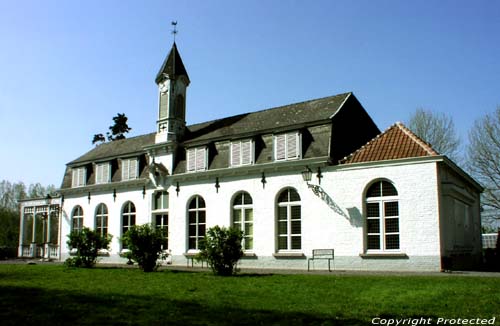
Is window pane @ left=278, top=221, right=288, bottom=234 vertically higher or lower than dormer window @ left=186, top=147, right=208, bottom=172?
lower

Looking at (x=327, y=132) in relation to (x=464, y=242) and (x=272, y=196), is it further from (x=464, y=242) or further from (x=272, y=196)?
(x=464, y=242)

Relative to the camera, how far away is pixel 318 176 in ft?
73.4

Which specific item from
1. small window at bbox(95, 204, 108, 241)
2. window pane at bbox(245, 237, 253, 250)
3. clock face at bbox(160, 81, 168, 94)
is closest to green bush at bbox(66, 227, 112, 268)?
small window at bbox(95, 204, 108, 241)

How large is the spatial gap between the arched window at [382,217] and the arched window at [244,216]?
6268mm

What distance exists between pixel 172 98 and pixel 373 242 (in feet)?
51.6

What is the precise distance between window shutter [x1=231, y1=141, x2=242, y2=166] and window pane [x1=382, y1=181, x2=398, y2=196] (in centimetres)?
776

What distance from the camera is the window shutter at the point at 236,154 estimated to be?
25391 millimetres

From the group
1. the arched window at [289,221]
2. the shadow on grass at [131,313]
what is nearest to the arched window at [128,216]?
the arched window at [289,221]

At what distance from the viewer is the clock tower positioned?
97.5 ft

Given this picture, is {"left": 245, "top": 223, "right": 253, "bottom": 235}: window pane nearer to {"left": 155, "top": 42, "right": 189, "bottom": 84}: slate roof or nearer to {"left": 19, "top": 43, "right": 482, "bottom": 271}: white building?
{"left": 19, "top": 43, "right": 482, "bottom": 271}: white building

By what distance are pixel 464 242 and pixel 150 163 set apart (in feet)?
58.1

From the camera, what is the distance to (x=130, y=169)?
30984mm

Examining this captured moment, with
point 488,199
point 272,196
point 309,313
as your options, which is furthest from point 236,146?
point 488,199

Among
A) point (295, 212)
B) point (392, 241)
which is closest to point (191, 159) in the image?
point (295, 212)
